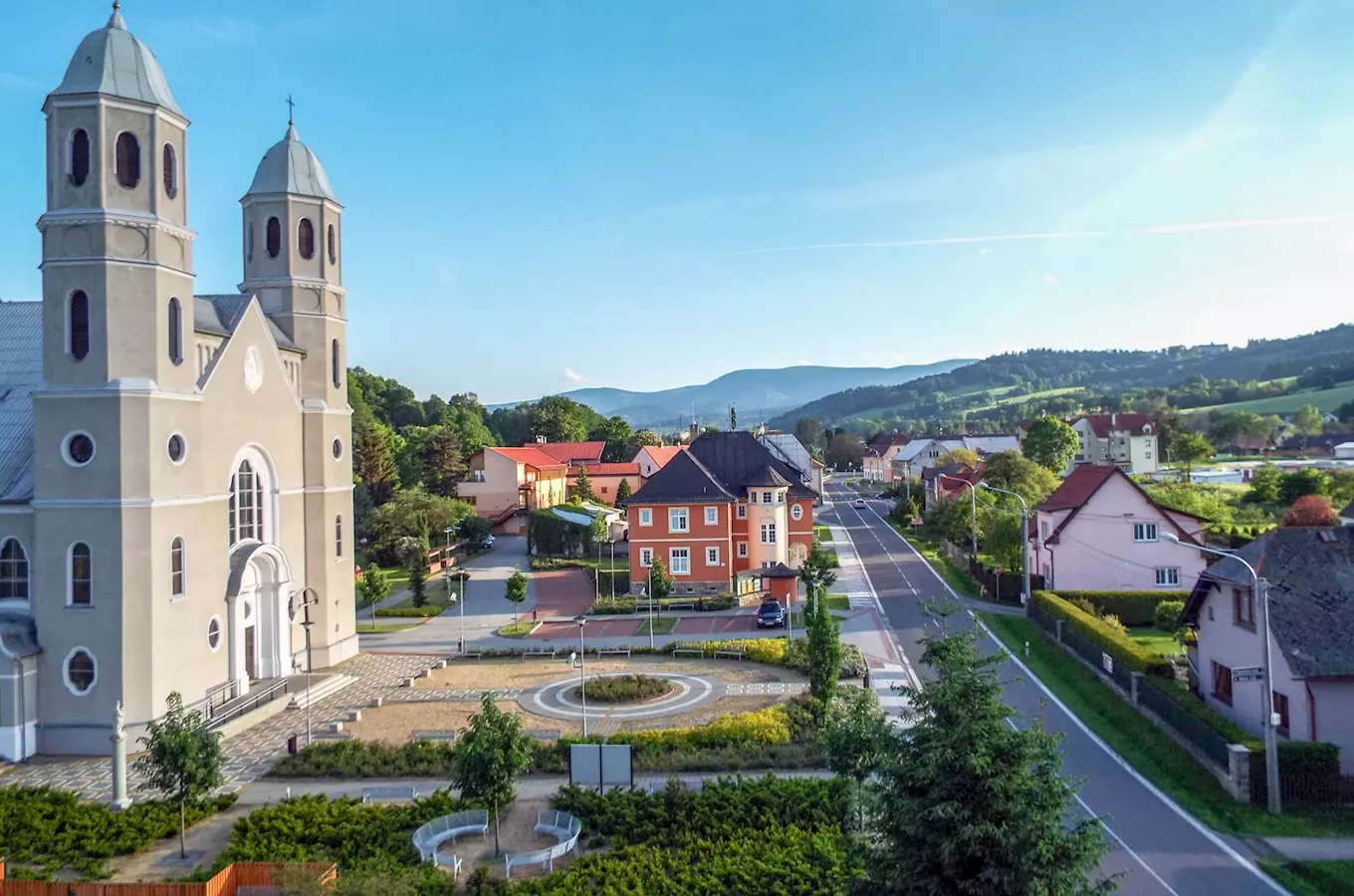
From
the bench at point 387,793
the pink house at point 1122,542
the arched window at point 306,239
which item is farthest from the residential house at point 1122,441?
the bench at point 387,793

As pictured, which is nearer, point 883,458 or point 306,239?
point 306,239

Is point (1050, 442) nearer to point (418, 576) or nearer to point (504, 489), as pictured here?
point (504, 489)

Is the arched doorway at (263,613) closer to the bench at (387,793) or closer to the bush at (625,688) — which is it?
the bench at (387,793)

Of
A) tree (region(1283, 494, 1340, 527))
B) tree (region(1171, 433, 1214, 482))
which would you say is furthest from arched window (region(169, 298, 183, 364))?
tree (region(1171, 433, 1214, 482))

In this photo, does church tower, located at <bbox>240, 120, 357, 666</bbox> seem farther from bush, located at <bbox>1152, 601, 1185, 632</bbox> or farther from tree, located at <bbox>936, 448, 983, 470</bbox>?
tree, located at <bbox>936, 448, 983, 470</bbox>

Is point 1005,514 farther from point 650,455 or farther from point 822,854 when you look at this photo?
point 650,455

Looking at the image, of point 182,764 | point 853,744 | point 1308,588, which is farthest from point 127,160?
point 1308,588
